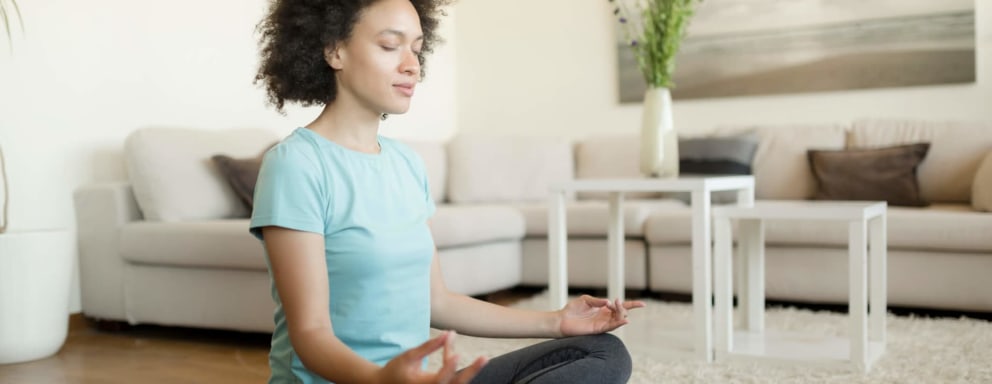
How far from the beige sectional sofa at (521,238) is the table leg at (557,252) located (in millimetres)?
625

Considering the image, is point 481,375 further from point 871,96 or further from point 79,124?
point 871,96

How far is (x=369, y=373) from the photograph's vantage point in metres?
0.92

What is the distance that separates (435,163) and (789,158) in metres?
1.69

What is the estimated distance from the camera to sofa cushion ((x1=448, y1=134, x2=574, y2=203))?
15.1ft

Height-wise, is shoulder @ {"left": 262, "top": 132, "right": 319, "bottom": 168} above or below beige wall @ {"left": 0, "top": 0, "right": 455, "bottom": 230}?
below

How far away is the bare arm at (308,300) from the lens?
0.98m

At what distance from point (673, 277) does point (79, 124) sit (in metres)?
2.42

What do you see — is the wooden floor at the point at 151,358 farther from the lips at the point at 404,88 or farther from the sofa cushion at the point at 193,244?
the lips at the point at 404,88

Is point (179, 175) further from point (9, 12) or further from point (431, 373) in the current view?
point (431, 373)

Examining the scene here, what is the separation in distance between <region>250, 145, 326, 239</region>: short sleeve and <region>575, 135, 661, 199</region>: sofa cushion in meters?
3.44

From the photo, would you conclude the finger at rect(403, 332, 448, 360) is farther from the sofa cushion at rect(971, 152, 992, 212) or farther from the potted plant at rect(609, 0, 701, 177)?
the sofa cushion at rect(971, 152, 992, 212)

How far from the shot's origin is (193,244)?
123 inches

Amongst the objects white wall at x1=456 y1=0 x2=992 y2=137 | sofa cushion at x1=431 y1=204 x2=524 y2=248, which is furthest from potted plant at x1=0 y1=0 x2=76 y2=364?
white wall at x1=456 y1=0 x2=992 y2=137

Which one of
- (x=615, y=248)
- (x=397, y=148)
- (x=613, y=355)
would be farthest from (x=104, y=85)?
(x=613, y=355)
